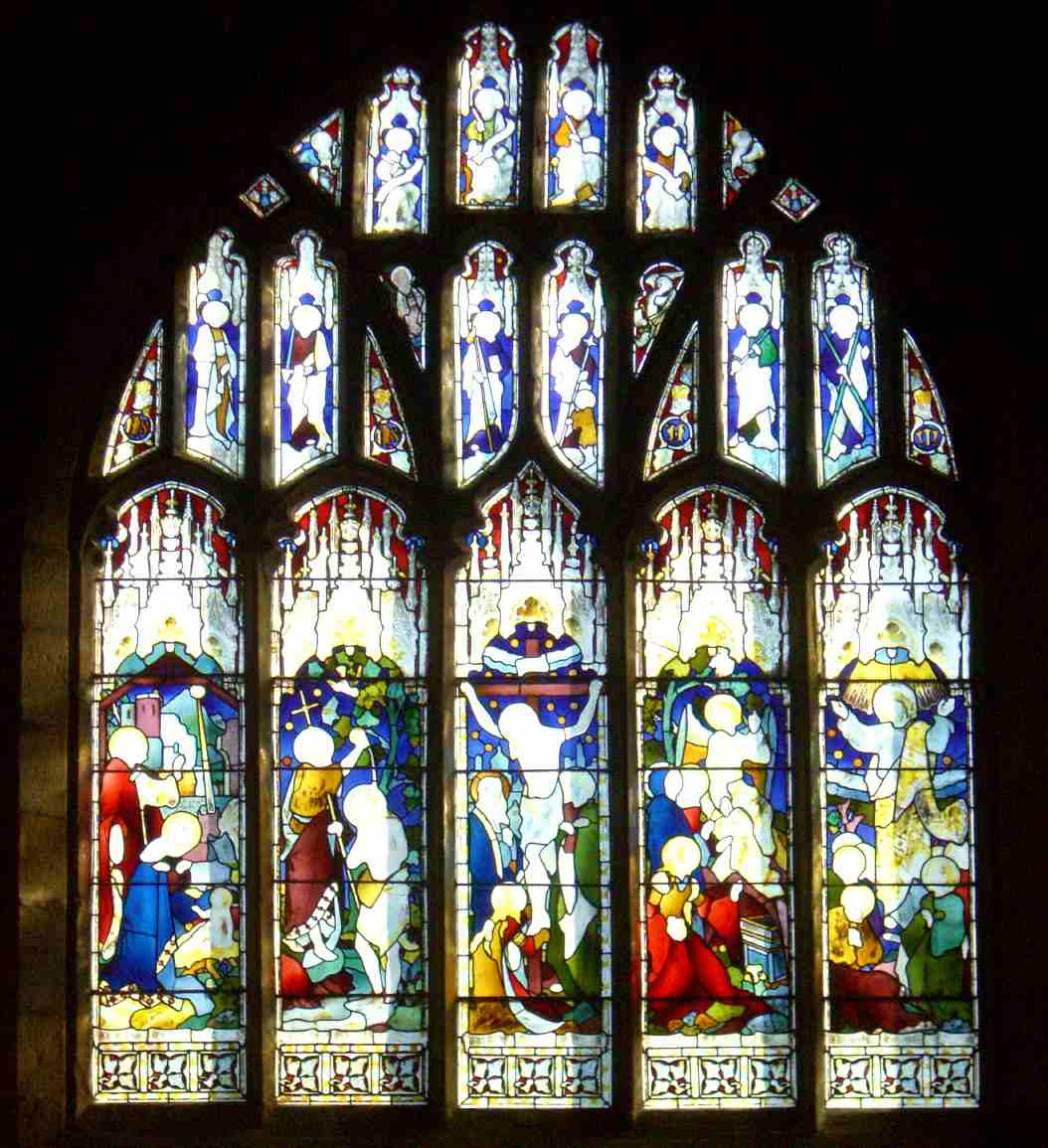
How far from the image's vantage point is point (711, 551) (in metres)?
7.29

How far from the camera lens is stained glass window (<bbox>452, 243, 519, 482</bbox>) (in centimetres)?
736

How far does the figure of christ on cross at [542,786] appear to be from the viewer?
23.5 feet

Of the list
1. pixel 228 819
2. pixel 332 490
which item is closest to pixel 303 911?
pixel 228 819

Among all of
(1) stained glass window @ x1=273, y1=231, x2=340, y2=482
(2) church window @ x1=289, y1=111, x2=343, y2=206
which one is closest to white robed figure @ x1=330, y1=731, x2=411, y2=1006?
(1) stained glass window @ x1=273, y1=231, x2=340, y2=482

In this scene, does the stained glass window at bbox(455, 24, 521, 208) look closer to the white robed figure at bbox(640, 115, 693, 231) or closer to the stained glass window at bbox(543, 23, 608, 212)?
the stained glass window at bbox(543, 23, 608, 212)

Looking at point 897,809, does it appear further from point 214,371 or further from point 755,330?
point 214,371

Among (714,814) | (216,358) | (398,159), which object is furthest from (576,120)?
(714,814)

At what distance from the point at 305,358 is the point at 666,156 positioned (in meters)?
1.51

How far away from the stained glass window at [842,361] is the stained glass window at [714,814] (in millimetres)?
405

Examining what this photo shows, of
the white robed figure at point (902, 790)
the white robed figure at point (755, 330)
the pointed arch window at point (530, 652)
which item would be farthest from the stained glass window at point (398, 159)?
the white robed figure at point (902, 790)

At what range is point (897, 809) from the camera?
7203 millimetres

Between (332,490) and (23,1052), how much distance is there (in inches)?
86.6

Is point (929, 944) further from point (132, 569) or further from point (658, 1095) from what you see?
point (132, 569)

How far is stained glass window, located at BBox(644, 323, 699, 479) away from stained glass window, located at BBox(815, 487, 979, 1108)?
62 centimetres
